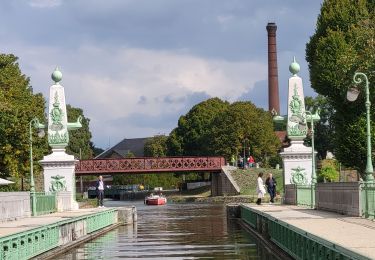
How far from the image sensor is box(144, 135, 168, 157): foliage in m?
159

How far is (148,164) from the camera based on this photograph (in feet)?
341

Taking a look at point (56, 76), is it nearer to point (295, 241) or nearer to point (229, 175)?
point (295, 241)

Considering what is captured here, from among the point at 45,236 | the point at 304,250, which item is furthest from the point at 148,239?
the point at 304,250

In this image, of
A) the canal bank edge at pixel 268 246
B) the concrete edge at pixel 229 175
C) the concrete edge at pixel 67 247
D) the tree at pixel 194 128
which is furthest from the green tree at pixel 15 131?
the tree at pixel 194 128

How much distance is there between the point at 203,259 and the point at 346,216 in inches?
280

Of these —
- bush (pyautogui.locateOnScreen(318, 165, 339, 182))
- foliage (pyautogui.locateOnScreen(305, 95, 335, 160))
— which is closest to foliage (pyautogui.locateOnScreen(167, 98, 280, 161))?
foliage (pyautogui.locateOnScreen(305, 95, 335, 160))

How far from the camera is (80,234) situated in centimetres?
2909

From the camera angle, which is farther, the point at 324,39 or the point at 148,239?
the point at 324,39

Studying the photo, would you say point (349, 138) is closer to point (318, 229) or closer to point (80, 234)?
point (80, 234)

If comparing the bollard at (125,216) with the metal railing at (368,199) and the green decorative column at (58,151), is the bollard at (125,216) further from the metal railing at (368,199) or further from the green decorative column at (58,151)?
the metal railing at (368,199)

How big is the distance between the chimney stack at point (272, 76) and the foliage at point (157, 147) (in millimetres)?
25808

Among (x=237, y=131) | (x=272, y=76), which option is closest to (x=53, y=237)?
(x=237, y=131)

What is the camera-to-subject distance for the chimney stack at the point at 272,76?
138875 millimetres

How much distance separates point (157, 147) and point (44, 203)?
121252 mm
